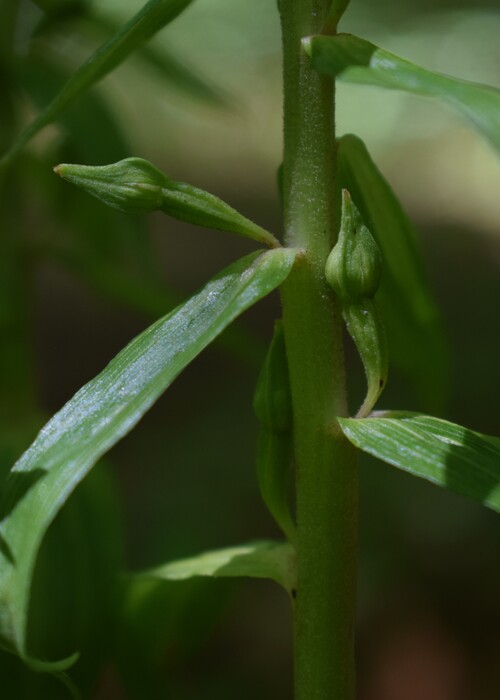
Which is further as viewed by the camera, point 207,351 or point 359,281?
point 207,351

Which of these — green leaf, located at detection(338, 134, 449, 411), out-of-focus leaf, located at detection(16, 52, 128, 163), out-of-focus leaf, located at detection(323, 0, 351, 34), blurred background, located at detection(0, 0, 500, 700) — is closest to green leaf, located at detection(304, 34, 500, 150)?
out-of-focus leaf, located at detection(323, 0, 351, 34)

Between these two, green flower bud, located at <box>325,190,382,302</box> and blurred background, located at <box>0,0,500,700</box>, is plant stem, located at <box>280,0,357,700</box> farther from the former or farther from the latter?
blurred background, located at <box>0,0,500,700</box>

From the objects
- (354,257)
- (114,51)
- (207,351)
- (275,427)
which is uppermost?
(114,51)

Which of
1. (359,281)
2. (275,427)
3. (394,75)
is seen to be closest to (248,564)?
(275,427)

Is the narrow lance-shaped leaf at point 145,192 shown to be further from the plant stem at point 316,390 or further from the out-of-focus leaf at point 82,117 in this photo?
the out-of-focus leaf at point 82,117

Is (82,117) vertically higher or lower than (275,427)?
higher

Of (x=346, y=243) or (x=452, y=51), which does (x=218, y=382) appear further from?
(x=346, y=243)

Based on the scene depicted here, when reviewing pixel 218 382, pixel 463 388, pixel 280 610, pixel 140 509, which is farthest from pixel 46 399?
pixel 463 388

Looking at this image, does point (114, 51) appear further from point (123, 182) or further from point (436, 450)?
point (436, 450)

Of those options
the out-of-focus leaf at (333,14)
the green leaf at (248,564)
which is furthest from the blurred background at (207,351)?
the out-of-focus leaf at (333,14)
